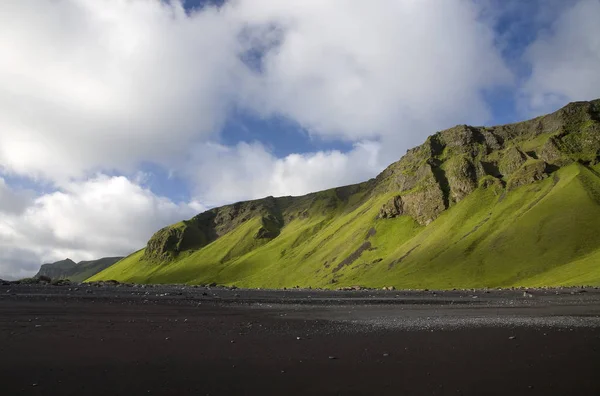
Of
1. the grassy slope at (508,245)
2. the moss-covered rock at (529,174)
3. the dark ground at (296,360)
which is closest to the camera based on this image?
the dark ground at (296,360)

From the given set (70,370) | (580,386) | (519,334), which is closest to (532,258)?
(519,334)

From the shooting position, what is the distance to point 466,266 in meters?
135

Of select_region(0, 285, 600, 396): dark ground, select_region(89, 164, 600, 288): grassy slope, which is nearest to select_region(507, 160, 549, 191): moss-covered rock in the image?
select_region(89, 164, 600, 288): grassy slope

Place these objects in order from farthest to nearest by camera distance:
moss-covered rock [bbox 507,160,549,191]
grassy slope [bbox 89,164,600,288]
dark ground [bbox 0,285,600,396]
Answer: moss-covered rock [bbox 507,160,549,191] → grassy slope [bbox 89,164,600,288] → dark ground [bbox 0,285,600,396]

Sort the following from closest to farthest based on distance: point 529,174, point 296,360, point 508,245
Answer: point 296,360
point 508,245
point 529,174

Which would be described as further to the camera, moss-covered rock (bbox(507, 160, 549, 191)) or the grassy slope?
moss-covered rock (bbox(507, 160, 549, 191))

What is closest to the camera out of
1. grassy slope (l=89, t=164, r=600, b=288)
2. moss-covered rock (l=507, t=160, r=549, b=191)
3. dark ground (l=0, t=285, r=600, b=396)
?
dark ground (l=0, t=285, r=600, b=396)

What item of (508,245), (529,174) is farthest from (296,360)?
(529,174)

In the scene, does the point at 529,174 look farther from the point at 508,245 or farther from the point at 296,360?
the point at 296,360

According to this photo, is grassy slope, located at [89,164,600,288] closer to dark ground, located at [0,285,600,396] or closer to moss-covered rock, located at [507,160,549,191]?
moss-covered rock, located at [507,160,549,191]

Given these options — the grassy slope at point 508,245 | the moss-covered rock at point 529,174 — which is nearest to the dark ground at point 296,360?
the grassy slope at point 508,245

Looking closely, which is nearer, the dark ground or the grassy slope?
the dark ground

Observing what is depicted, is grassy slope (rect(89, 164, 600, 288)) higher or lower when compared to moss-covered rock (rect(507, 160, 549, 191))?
lower

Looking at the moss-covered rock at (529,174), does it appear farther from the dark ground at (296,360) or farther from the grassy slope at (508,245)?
the dark ground at (296,360)
